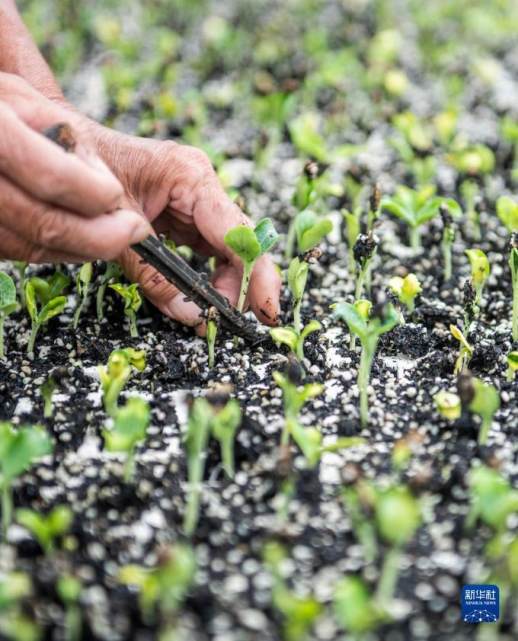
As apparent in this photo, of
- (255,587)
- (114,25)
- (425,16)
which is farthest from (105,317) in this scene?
(425,16)

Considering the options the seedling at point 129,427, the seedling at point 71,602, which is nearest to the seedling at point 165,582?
the seedling at point 71,602

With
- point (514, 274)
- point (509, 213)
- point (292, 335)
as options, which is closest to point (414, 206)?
point (509, 213)

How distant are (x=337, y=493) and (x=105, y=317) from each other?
28.2 inches

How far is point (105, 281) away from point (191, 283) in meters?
0.29

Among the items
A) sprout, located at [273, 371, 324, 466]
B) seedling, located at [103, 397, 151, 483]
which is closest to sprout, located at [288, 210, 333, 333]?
sprout, located at [273, 371, 324, 466]

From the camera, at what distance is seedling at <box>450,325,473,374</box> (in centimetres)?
153

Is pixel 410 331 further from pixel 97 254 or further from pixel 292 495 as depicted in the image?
pixel 97 254

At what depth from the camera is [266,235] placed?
158cm

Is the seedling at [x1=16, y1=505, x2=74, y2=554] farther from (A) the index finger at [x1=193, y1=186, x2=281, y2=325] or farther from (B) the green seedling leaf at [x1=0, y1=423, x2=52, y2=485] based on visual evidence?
(A) the index finger at [x1=193, y1=186, x2=281, y2=325]

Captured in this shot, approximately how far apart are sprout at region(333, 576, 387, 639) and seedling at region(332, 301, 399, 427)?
16.5 inches

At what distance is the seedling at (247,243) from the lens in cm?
147

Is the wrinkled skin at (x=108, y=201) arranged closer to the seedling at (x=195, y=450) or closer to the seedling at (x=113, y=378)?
the seedling at (x=113, y=378)

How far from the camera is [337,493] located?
1.29 metres

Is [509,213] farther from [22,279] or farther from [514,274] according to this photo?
[22,279]
